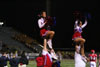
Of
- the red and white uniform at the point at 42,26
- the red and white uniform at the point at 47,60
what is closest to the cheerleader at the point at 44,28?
the red and white uniform at the point at 42,26

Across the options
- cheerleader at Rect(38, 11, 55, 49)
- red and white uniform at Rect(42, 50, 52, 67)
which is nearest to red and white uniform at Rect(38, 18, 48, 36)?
cheerleader at Rect(38, 11, 55, 49)

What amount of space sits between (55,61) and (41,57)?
392 mm

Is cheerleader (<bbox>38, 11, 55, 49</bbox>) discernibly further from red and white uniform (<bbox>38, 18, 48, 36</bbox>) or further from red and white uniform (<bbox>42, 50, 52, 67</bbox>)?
red and white uniform (<bbox>42, 50, 52, 67</bbox>)

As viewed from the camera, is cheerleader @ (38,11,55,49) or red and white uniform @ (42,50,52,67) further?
cheerleader @ (38,11,55,49)

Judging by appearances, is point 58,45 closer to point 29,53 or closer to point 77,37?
point 29,53

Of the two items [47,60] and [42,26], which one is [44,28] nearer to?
[42,26]

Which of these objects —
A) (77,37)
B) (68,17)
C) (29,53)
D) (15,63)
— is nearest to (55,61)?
(77,37)

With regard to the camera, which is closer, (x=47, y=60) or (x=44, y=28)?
(x=47, y=60)

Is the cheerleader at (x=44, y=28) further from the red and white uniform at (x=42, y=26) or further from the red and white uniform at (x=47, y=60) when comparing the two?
the red and white uniform at (x=47, y=60)

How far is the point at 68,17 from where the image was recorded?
3553 cm

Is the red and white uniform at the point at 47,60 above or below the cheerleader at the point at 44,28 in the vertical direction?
below

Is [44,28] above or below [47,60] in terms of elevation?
above

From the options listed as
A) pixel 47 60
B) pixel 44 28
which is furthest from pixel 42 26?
pixel 47 60

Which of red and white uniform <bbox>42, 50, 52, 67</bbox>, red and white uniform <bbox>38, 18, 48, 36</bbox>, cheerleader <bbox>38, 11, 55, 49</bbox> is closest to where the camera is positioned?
red and white uniform <bbox>42, 50, 52, 67</bbox>
